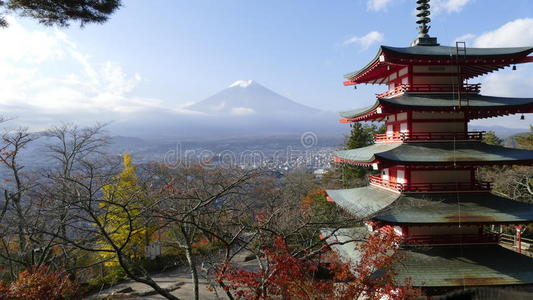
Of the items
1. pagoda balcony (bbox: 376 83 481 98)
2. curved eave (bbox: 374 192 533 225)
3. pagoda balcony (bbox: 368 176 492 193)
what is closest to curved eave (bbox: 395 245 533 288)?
curved eave (bbox: 374 192 533 225)

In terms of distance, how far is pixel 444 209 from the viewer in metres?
9.27

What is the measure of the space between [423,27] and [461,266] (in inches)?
326

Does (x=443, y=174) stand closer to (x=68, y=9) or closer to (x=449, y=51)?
(x=449, y=51)

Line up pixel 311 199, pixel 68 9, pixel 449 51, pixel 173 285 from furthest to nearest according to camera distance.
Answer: pixel 311 199 < pixel 173 285 < pixel 449 51 < pixel 68 9

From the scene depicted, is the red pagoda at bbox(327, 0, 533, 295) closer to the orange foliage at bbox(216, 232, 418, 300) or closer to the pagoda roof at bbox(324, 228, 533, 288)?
the pagoda roof at bbox(324, 228, 533, 288)

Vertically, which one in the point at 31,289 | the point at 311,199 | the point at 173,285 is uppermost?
the point at 31,289

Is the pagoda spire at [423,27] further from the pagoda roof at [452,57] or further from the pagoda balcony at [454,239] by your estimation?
the pagoda balcony at [454,239]

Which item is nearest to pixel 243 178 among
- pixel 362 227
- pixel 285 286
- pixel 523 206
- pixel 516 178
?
pixel 285 286

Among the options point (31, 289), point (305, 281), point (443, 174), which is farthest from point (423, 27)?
point (31, 289)

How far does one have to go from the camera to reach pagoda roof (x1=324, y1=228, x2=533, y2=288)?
830cm

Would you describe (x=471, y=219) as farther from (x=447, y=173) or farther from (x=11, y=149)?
(x=11, y=149)

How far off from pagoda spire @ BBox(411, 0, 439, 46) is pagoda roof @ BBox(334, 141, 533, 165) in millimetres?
3905

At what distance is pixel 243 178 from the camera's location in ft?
26.6

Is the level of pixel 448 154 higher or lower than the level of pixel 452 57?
lower
